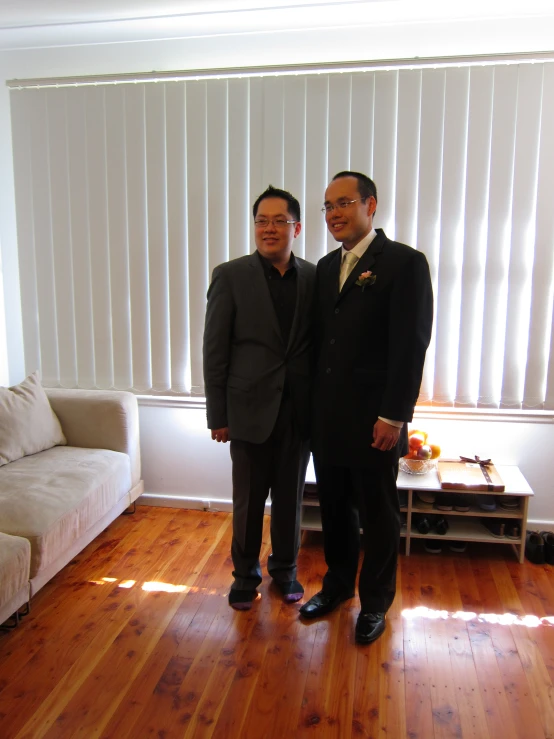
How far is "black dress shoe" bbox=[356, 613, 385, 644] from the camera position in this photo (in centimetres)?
207

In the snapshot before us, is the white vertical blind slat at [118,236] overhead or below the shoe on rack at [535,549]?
overhead

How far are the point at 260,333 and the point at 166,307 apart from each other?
46.0 inches

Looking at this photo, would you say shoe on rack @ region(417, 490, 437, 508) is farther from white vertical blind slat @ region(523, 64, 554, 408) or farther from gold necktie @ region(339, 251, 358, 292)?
gold necktie @ region(339, 251, 358, 292)

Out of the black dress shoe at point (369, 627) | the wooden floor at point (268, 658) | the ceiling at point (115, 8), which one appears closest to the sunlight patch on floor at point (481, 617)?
the wooden floor at point (268, 658)

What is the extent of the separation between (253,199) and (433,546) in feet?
6.27

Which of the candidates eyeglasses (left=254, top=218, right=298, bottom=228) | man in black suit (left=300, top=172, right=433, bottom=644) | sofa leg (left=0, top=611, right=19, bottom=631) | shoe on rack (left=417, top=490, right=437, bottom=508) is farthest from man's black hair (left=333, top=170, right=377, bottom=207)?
sofa leg (left=0, top=611, right=19, bottom=631)

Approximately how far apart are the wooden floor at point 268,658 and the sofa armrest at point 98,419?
59 centimetres

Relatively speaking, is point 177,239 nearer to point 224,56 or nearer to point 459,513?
point 224,56

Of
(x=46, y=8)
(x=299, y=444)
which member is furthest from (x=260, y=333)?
(x=46, y=8)

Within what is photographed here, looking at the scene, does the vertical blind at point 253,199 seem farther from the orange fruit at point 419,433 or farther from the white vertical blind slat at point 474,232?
the orange fruit at point 419,433

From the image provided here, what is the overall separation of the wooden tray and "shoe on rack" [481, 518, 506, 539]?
8.4 inches

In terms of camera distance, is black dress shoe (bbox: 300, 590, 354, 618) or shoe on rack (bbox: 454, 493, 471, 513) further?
shoe on rack (bbox: 454, 493, 471, 513)

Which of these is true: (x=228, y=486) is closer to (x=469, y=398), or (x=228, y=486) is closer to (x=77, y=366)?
(x=77, y=366)

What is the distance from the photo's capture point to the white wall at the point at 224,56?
9.16 ft
